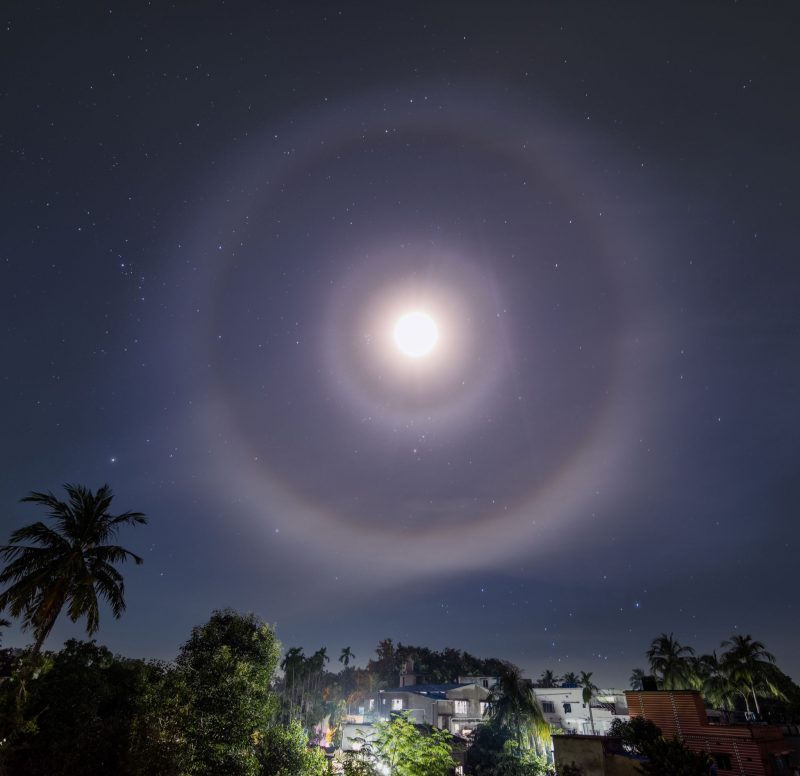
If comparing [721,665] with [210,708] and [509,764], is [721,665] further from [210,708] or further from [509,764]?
[210,708]

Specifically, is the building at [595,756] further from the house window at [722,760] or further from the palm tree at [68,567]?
the palm tree at [68,567]

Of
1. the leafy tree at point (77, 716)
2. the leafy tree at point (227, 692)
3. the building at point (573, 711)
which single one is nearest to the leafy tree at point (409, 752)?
the leafy tree at point (227, 692)

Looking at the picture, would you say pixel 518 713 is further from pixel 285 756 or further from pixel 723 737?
pixel 285 756

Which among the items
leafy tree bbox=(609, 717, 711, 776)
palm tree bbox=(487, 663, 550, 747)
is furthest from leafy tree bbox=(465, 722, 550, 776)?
leafy tree bbox=(609, 717, 711, 776)

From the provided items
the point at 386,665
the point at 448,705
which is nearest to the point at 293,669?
the point at 386,665

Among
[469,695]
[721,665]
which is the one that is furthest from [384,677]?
[721,665]

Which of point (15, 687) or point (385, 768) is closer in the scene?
point (15, 687)
